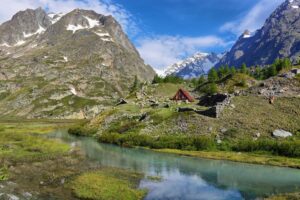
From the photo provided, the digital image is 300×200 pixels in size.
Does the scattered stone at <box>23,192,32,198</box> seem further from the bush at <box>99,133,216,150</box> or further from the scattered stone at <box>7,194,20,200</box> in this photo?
the bush at <box>99,133,216,150</box>

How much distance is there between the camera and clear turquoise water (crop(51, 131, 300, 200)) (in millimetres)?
56125

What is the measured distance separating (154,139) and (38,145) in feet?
111

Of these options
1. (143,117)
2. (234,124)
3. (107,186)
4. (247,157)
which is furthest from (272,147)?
(143,117)

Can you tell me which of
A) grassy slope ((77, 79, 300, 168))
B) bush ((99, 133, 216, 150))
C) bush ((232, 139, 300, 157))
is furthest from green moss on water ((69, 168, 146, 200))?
bush ((232, 139, 300, 157))

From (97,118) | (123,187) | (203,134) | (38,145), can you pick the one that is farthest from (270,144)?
(97,118)

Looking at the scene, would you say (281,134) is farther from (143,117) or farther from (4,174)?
(4,174)

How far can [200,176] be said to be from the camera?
69.3 metres

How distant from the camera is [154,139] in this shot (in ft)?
369

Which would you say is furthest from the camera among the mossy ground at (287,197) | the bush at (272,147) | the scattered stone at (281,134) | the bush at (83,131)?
the bush at (83,131)

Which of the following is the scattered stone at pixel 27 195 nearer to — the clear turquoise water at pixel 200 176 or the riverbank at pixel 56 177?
the riverbank at pixel 56 177

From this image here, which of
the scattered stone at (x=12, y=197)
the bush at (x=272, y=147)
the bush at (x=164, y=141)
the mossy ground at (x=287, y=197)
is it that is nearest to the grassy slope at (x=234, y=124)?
the bush at (x=164, y=141)

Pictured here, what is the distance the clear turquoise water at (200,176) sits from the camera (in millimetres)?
56125

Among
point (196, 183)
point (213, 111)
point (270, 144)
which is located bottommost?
point (196, 183)

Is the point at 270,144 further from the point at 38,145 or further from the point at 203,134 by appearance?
the point at 38,145
